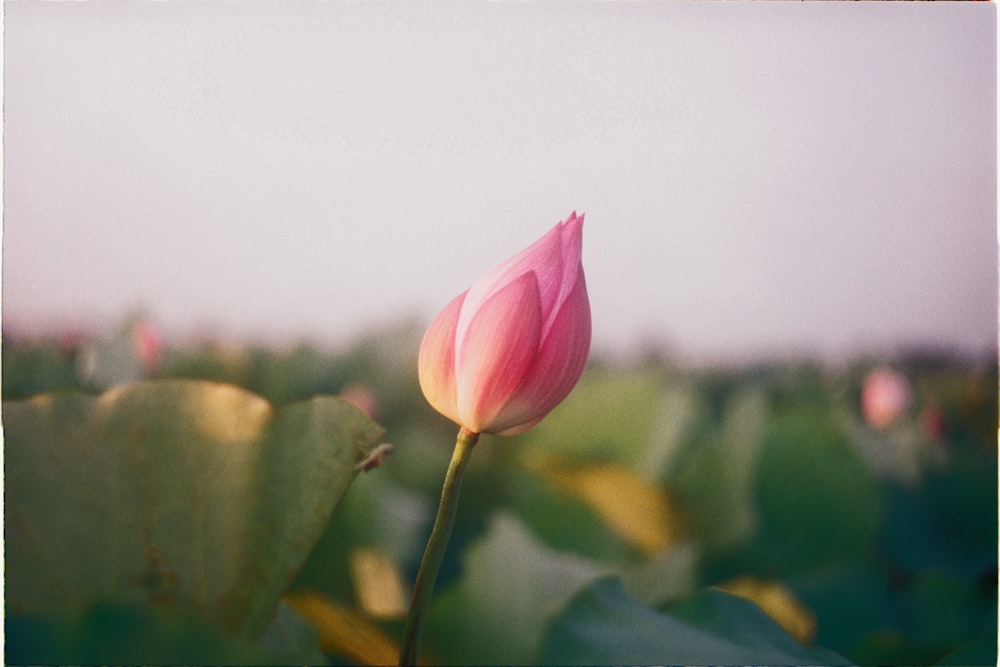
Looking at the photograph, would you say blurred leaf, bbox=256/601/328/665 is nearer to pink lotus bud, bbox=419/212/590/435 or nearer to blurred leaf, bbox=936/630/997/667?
pink lotus bud, bbox=419/212/590/435

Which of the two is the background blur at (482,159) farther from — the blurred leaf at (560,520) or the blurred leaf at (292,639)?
the blurred leaf at (292,639)

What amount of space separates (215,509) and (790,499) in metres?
0.54

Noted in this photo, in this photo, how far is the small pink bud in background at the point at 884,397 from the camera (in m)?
0.83

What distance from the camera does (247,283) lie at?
744 millimetres

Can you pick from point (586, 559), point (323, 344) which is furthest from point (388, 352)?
point (586, 559)

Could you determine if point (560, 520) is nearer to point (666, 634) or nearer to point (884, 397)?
point (666, 634)

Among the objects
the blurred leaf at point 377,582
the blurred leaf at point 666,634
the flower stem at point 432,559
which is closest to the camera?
the flower stem at point 432,559

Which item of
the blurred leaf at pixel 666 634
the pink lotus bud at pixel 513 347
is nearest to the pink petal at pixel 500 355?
the pink lotus bud at pixel 513 347

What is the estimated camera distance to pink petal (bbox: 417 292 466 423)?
0.47 meters

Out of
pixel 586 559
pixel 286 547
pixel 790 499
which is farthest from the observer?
pixel 790 499

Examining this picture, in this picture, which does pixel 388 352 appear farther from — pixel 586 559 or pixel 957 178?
pixel 957 178

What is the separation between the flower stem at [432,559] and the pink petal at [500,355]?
0.09 ft

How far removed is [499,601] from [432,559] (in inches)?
7.6

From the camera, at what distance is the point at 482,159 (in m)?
0.75
